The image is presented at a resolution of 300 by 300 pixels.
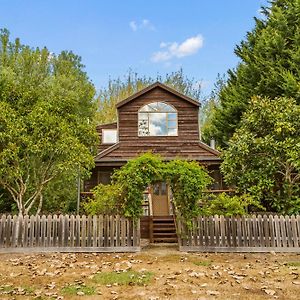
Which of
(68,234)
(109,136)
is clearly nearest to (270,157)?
(68,234)

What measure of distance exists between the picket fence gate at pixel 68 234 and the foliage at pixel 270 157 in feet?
20.1

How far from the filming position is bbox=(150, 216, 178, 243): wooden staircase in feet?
47.7

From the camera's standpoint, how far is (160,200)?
19.6m

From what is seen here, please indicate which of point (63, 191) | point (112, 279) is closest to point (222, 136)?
point (63, 191)

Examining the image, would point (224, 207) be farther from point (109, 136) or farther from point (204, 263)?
point (109, 136)

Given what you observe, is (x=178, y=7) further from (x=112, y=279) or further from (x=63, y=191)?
(x=112, y=279)

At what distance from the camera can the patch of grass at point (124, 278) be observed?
717 cm

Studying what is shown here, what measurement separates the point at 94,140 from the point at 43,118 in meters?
2.96

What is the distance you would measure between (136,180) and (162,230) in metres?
4.73

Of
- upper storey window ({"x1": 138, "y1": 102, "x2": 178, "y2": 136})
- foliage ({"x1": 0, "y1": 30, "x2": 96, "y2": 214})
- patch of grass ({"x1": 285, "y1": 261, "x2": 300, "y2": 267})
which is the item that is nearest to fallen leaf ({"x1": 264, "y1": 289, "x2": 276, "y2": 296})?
patch of grass ({"x1": 285, "y1": 261, "x2": 300, "y2": 267})

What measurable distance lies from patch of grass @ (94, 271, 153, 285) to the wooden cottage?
1148cm

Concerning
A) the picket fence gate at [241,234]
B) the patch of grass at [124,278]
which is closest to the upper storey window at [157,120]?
the picket fence gate at [241,234]

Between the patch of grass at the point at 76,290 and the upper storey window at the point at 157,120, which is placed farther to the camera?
the upper storey window at the point at 157,120

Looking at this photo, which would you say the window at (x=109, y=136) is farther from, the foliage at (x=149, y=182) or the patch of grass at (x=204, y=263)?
the patch of grass at (x=204, y=263)
